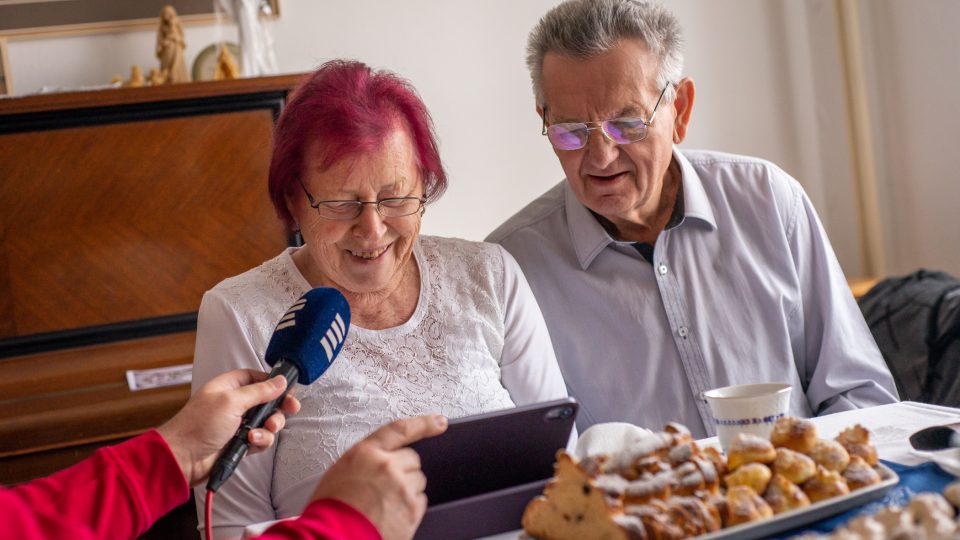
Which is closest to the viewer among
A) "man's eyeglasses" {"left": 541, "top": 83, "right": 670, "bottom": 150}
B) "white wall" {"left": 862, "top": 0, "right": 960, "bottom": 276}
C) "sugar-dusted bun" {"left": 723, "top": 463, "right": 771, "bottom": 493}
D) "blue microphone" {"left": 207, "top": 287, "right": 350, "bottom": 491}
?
"sugar-dusted bun" {"left": 723, "top": 463, "right": 771, "bottom": 493}

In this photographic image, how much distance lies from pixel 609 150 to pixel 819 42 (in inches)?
87.7

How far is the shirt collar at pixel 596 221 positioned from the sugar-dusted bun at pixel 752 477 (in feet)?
Result: 3.37

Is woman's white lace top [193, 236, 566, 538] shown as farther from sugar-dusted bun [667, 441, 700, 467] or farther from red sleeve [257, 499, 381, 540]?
sugar-dusted bun [667, 441, 700, 467]

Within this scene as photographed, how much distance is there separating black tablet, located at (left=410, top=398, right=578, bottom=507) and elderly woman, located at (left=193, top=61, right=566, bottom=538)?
48 cm

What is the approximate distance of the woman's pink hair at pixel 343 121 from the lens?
5.99ft

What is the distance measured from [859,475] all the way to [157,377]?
2.07 metres

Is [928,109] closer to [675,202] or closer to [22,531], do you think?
[675,202]

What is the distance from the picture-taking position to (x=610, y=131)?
78.7 inches

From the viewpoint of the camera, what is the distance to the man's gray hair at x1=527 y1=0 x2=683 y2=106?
2.01 m

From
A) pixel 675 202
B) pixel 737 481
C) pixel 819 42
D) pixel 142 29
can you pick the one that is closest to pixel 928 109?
pixel 819 42

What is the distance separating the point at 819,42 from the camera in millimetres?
3896

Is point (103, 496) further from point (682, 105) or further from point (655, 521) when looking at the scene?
point (682, 105)

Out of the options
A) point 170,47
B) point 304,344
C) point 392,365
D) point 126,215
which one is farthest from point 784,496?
point 170,47

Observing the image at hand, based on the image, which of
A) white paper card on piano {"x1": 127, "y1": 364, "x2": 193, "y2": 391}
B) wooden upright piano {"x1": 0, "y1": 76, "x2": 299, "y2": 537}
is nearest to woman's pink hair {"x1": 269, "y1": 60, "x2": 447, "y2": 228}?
white paper card on piano {"x1": 127, "y1": 364, "x2": 193, "y2": 391}
